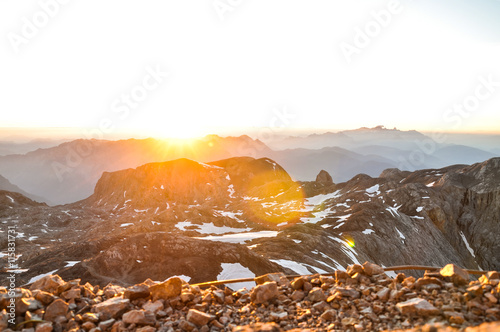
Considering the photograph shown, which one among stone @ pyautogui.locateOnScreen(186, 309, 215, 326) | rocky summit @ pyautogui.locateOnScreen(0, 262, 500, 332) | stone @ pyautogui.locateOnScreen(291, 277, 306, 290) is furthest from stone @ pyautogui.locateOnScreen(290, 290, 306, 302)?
stone @ pyautogui.locateOnScreen(186, 309, 215, 326)

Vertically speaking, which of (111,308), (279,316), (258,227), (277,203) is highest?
(279,316)

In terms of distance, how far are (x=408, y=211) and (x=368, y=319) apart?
100730mm

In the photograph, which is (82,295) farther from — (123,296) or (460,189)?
(460,189)

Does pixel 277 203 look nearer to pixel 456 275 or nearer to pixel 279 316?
pixel 456 275

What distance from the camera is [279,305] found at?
11.1 meters

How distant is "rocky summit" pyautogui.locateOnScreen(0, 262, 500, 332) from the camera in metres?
9.07

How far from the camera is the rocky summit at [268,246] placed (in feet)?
33.8

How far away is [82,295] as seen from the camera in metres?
12.0

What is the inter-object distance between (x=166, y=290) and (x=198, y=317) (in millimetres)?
2120

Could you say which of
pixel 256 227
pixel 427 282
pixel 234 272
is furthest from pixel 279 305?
pixel 256 227

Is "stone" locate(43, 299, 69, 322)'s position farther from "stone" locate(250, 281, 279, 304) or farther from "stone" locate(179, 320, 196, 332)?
"stone" locate(250, 281, 279, 304)

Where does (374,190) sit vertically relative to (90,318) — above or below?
below

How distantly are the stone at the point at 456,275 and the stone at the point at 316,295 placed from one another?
410 cm

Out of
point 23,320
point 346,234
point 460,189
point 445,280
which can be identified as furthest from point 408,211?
point 23,320
